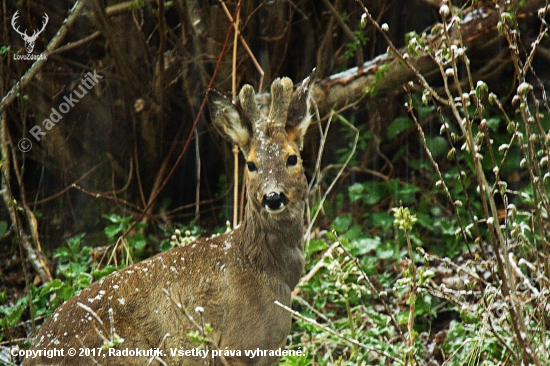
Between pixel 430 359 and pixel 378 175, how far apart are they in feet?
5.80

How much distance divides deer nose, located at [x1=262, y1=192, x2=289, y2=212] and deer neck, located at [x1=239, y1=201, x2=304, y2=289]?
233 mm

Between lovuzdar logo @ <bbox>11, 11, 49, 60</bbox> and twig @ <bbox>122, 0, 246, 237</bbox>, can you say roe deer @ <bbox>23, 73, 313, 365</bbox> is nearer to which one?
twig @ <bbox>122, 0, 246, 237</bbox>

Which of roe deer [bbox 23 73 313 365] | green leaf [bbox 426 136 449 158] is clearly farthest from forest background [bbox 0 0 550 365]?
green leaf [bbox 426 136 449 158]

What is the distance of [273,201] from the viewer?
10.1 ft

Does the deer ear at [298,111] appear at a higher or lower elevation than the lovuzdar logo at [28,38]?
lower

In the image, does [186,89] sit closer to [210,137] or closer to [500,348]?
[210,137]

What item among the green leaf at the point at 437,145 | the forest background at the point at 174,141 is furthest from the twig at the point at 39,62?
the green leaf at the point at 437,145

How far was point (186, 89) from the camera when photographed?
14.6ft

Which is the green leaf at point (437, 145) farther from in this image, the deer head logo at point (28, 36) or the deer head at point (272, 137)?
the deer head logo at point (28, 36)

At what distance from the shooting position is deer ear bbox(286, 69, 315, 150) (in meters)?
3.34

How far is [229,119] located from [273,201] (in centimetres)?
53

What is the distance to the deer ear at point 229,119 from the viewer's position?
3.29 m

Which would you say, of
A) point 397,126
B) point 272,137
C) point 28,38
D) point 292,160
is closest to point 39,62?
point 28,38

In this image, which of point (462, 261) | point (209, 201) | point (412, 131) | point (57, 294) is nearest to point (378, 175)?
point (412, 131)
